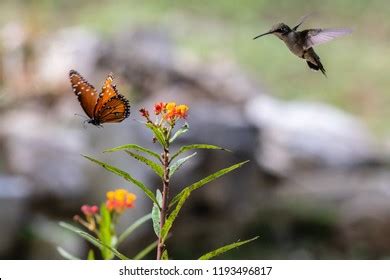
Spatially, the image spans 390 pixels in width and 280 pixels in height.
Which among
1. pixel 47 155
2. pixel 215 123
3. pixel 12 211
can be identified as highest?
Result: pixel 215 123

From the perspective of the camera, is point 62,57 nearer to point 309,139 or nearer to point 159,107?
point 309,139

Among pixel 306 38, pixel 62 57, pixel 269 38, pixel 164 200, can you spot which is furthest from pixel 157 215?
pixel 269 38

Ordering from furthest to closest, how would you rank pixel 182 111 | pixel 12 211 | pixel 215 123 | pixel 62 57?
pixel 62 57 → pixel 215 123 → pixel 12 211 → pixel 182 111

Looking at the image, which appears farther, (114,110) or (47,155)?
(47,155)

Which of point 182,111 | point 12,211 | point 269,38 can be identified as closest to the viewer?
point 182,111

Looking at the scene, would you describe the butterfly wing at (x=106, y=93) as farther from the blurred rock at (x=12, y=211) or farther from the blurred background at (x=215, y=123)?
the blurred rock at (x=12, y=211)

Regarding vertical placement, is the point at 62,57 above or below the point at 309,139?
above

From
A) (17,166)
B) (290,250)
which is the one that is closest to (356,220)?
(290,250)
